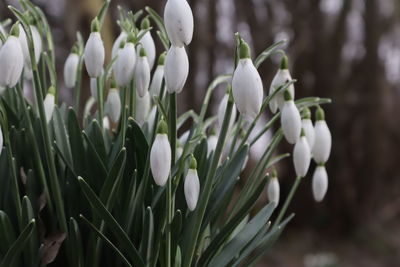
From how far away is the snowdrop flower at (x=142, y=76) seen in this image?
743mm

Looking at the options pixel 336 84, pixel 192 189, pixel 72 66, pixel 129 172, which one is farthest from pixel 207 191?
pixel 336 84

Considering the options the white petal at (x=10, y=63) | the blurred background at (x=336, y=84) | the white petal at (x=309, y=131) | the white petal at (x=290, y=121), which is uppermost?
the white petal at (x=10, y=63)

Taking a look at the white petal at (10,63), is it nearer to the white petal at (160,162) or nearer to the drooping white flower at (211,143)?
the white petal at (160,162)

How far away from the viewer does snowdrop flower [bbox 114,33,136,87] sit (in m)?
0.73

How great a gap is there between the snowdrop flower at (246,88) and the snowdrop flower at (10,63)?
0.80 ft

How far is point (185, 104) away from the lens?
3.85 m

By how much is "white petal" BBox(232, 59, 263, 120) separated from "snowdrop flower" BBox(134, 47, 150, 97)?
5.4 inches

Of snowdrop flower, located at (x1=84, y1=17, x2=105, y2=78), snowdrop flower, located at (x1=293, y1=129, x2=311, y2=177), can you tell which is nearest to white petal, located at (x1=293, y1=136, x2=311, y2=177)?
snowdrop flower, located at (x1=293, y1=129, x2=311, y2=177)

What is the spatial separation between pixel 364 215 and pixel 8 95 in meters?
3.55

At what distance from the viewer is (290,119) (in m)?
0.76

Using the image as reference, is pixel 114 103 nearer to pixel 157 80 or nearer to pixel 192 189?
pixel 157 80

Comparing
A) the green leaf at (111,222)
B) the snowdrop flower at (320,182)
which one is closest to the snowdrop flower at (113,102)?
the green leaf at (111,222)

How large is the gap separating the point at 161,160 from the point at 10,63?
199 millimetres

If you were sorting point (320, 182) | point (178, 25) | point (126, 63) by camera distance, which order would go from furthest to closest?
1. point (320, 182)
2. point (126, 63)
3. point (178, 25)
